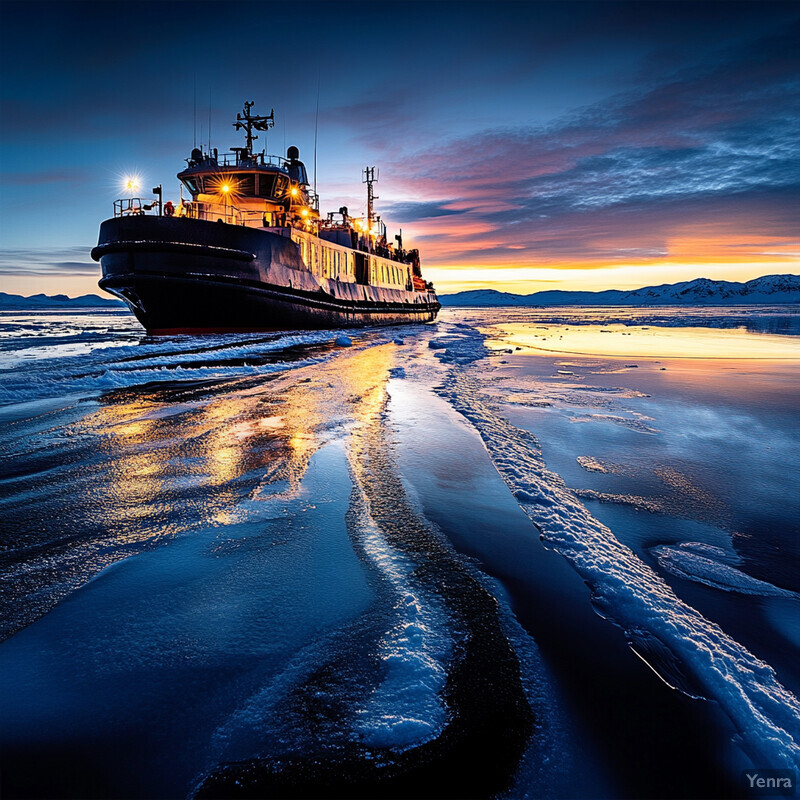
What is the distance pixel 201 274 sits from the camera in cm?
1534

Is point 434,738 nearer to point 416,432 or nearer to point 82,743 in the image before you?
point 82,743

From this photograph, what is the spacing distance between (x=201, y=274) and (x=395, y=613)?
15695 millimetres

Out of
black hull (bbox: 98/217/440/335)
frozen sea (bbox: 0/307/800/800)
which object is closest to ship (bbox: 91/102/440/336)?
black hull (bbox: 98/217/440/335)

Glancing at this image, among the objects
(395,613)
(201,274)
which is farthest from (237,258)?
(395,613)

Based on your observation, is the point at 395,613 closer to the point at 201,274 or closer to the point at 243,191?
the point at 201,274

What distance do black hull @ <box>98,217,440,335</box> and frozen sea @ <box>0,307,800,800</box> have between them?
11.7m

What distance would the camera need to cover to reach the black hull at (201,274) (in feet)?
49.2

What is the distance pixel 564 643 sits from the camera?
1.91 meters

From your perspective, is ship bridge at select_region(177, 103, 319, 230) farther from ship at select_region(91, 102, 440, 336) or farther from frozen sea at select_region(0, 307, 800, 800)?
frozen sea at select_region(0, 307, 800, 800)

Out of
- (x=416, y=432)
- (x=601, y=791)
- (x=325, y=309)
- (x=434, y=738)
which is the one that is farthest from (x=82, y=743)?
(x=325, y=309)

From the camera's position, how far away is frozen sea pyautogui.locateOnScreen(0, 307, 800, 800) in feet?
4.57

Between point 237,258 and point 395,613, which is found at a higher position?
point 237,258

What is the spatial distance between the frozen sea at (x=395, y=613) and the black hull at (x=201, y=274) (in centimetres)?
1174

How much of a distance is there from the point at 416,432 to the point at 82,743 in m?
3.97
